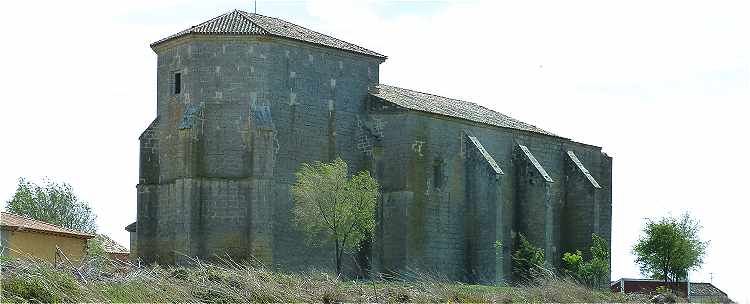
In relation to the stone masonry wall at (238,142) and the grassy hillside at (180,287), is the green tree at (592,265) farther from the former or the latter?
the grassy hillside at (180,287)

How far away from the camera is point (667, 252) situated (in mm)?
51281

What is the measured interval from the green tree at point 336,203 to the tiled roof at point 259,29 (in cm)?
483

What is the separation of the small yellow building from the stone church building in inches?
96.7

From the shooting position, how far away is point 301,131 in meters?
42.4

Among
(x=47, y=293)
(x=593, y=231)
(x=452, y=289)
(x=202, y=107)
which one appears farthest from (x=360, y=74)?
(x=47, y=293)

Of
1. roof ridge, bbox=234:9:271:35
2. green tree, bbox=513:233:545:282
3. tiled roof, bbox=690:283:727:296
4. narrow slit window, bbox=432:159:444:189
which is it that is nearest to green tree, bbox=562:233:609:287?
green tree, bbox=513:233:545:282

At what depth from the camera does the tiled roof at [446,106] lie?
45.2m

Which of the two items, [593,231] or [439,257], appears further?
[593,231]

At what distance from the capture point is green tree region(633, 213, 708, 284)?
5119 centimetres

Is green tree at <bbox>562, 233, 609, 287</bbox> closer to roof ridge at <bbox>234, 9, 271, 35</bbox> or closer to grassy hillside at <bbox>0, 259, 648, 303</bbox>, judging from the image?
roof ridge at <bbox>234, 9, 271, 35</bbox>

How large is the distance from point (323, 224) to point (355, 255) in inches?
164

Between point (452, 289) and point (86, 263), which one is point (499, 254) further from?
point (86, 263)

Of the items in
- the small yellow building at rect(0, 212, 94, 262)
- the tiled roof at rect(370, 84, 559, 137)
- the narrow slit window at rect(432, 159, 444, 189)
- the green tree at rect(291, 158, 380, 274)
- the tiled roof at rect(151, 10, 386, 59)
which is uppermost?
the tiled roof at rect(151, 10, 386, 59)

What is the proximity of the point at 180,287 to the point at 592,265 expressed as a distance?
93.6 ft
